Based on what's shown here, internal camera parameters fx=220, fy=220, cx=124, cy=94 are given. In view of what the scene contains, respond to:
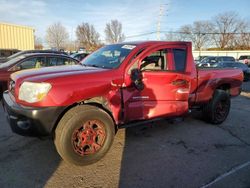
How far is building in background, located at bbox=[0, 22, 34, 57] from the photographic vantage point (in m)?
27.5

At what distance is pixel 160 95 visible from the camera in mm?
4008

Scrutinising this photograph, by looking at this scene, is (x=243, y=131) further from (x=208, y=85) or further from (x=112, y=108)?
(x=112, y=108)

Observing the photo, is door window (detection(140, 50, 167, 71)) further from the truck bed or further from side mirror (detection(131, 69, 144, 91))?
the truck bed

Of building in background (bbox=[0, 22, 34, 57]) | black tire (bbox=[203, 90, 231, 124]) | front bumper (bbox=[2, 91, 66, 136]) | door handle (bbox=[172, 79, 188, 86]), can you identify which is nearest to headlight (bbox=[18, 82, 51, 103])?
front bumper (bbox=[2, 91, 66, 136])

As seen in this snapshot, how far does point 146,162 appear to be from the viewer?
11.2ft

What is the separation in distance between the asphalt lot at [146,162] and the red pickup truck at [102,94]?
0.35m

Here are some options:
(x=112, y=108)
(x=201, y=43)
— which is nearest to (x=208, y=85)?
(x=112, y=108)

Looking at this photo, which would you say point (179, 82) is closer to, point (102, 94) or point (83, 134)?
point (102, 94)

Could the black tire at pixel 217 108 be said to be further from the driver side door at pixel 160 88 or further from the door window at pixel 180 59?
the door window at pixel 180 59

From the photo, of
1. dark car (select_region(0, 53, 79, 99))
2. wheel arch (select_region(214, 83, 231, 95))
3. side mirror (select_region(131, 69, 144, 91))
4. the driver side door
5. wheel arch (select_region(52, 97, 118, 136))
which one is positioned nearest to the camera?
wheel arch (select_region(52, 97, 118, 136))

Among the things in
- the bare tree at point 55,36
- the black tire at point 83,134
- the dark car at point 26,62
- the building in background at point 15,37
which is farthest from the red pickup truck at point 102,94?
the bare tree at point 55,36

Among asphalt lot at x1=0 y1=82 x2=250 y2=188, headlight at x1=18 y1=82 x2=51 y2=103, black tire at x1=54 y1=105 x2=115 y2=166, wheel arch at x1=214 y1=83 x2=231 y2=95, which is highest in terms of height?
headlight at x1=18 y1=82 x2=51 y2=103

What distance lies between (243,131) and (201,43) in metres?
75.9

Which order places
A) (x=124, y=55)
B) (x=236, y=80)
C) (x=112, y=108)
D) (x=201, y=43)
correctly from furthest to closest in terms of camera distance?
(x=201, y=43)
(x=236, y=80)
(x=124, y=55)
(x=112, y=108)
